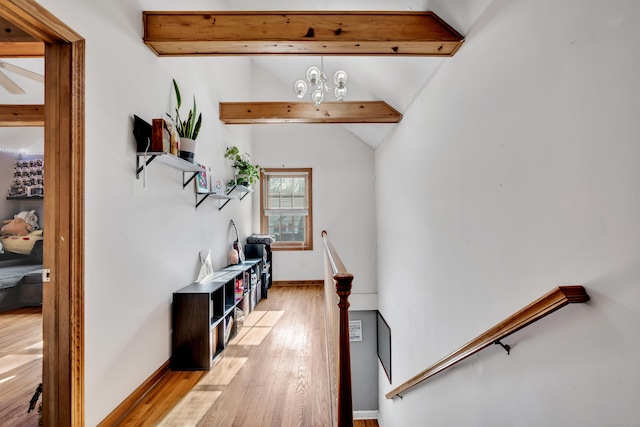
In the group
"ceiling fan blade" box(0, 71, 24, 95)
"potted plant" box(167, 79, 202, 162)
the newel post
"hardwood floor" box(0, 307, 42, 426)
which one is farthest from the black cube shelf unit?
"ceiling fan blade" box(0, 71, 24, 95)

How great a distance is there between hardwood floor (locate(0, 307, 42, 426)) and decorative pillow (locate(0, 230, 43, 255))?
111cm

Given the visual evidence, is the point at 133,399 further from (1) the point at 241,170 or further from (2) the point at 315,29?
(1) the point at 241,170

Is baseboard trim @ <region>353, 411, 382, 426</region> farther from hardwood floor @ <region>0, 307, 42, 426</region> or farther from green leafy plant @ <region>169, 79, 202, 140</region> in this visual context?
green leafy plant @ <region>169, 79, 202, 140</region>

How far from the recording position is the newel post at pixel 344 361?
114 cm

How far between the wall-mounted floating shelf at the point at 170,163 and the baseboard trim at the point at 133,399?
1.42 metres

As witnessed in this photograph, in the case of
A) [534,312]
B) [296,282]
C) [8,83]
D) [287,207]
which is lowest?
[296,282]

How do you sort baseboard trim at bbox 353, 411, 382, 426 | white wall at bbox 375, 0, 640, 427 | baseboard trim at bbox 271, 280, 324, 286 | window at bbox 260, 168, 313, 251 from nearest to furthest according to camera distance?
1. white wall at bbox 375, 0, 640, 427
2. baseboard trim at bbox 353, 411, 382, 426
3. baseboard trim at bbox 271, 280, 324, 286
4. window at bbox 260, 168, 313, 251

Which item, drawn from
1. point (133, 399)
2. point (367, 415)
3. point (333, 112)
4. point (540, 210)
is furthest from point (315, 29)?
point (367, 415)

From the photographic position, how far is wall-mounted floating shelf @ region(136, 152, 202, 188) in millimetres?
1989

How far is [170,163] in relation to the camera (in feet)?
7.68

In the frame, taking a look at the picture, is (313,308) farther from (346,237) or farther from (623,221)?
(623,221)

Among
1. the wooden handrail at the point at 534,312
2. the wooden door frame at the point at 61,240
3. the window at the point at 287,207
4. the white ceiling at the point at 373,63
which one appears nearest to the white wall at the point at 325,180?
the window at the point at 287,207

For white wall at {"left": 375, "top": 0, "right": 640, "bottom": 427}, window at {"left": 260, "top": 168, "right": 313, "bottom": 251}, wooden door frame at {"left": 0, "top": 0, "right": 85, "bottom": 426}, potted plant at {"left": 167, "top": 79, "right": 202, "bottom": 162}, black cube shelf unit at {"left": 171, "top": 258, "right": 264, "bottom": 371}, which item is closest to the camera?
white wall at {"left": 375, "top": 0, "right": 640, "bottom": 427}

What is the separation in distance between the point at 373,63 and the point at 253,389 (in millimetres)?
3266
